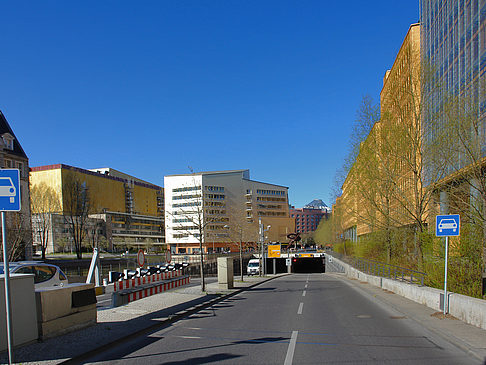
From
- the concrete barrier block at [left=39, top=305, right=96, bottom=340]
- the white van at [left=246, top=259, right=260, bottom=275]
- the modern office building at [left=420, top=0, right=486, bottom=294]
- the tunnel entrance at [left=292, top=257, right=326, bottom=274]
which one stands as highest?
the modern office building at [left=420, top=0, right=486, bottom=294]

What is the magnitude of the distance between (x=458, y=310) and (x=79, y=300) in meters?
9.43

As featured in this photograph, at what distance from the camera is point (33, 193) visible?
67188 millimetres

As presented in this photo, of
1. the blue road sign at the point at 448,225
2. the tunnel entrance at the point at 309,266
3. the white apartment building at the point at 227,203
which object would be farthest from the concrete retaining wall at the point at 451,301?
the white apartment building at the point at 227,203

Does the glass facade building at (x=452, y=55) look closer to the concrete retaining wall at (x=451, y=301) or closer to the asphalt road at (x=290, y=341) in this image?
the concrete retaining wall at (x=451, y=301)

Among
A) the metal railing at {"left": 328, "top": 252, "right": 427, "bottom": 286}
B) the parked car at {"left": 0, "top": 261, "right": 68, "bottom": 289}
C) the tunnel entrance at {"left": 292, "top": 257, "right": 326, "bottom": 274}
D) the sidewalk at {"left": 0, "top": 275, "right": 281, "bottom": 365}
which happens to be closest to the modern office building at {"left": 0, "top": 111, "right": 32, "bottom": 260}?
the parked car at {"left": 0, "top": 261, "right": 68, "bottom": 289}

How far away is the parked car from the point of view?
1295 centimetres

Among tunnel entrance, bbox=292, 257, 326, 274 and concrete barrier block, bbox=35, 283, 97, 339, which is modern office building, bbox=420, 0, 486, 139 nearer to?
concrete barrier block, bbox=35, 283, 97, 339

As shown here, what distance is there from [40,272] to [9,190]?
27.3 ft

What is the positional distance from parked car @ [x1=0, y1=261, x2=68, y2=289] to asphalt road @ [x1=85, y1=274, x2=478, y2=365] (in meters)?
5.17

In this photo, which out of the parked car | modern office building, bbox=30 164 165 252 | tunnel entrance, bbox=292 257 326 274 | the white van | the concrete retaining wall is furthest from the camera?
modern office building, bbox=30 164 165 252

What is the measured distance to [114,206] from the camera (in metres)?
128

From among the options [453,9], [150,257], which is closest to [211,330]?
[453,9]

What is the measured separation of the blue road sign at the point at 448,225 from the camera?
10.9 meters

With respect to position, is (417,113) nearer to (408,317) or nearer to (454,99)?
(454,99)
